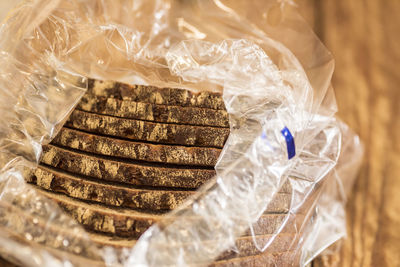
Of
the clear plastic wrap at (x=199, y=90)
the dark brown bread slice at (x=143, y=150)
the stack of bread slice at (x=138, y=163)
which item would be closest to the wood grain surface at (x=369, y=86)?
the clear plastic wrap at (x=199, y=90)

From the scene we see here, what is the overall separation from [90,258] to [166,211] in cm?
12

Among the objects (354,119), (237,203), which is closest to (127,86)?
(237,203)

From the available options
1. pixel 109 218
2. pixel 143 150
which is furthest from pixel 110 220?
pixel 143 150

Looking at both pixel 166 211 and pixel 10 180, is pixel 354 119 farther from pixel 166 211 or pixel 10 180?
pixel 10 180

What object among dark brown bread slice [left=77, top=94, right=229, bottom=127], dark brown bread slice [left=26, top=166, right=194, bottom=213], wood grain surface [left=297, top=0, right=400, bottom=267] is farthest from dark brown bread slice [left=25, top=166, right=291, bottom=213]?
wood grain surface [left=297, top=0, right=400, bottom=267]

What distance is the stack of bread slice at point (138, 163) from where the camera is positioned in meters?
0.52

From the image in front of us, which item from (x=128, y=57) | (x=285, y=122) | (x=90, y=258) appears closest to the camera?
(x=90, y=258)

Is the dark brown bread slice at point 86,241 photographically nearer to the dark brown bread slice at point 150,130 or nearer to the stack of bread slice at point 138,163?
the stack of bread slice at point 138,163

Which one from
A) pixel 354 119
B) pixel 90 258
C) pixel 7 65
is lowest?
pixel 354 119

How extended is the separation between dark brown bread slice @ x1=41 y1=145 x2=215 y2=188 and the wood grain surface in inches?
21.6

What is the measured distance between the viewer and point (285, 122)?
60 cm

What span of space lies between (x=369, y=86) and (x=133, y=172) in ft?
2.38

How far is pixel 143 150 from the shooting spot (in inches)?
21.8

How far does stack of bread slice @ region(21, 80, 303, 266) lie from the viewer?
521 mm
